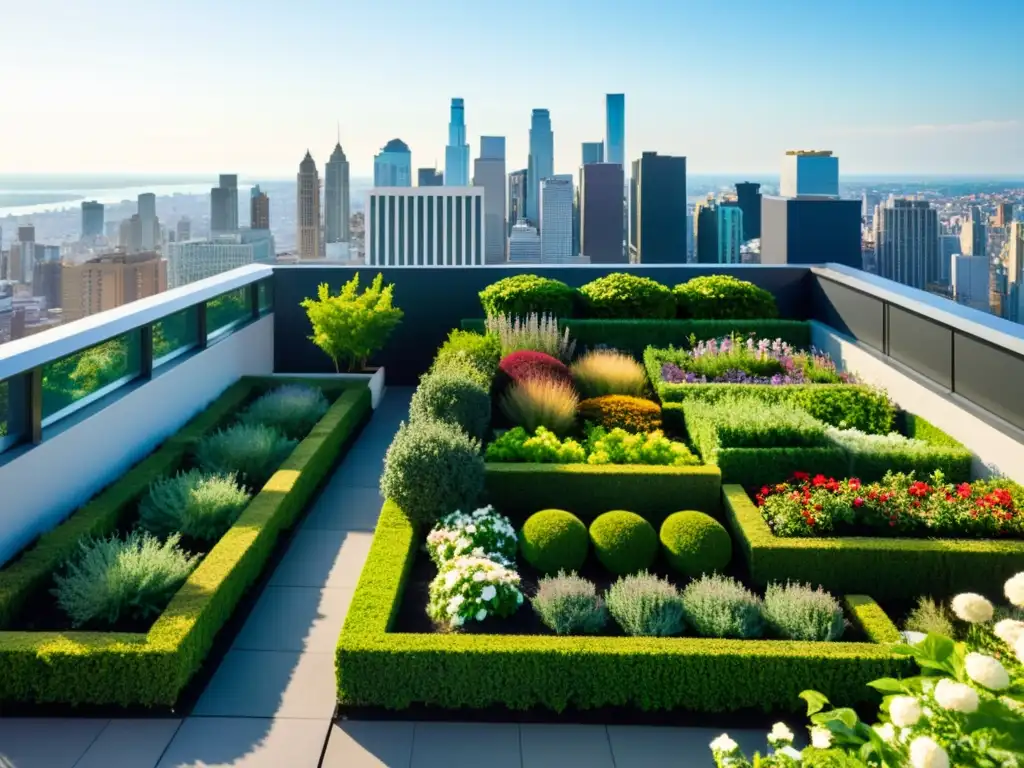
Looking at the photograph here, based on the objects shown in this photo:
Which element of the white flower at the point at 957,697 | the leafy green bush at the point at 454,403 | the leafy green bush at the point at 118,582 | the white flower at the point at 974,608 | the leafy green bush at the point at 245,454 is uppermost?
the leafy green bush at the point at 454,403

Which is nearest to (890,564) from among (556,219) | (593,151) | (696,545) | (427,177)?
(696,545)

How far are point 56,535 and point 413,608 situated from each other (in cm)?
199

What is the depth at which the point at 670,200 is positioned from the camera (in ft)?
117

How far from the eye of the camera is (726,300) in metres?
9.88

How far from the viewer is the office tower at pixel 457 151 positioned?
73.5 metres

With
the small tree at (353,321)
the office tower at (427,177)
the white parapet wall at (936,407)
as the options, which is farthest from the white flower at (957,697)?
the office tower at (427,177)

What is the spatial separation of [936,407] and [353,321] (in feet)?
18.1

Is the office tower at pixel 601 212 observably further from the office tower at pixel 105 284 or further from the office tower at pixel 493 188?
the office tower at pixel 105 284

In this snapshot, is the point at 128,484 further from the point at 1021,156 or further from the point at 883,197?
the point at 883,197

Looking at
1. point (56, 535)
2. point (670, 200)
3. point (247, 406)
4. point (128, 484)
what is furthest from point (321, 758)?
point (670, 200)

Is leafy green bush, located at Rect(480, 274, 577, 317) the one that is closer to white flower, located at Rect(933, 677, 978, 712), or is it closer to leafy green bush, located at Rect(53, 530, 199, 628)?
leafy green bush, located at Rect(53, 530, 199, 628)

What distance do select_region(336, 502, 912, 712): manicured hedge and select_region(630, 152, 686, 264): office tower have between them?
2766 cm

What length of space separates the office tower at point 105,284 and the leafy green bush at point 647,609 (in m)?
4.44

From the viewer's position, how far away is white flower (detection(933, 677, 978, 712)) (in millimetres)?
1579
